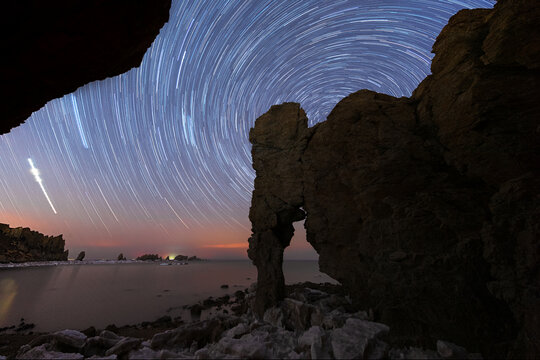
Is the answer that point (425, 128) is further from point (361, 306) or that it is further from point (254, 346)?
point (254, 346)

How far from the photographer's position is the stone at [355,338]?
681cm

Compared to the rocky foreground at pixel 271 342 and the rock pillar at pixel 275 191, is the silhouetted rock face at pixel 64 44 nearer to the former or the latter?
the rocky foreground at pixel 271 342

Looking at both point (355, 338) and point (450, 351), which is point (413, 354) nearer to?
point (450, 351)

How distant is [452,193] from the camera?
8.78 meters

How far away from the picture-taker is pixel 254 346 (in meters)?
7.55

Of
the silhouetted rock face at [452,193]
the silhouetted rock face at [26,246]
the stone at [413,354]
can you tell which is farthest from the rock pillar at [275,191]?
the silhouetted rock face at [26,246]

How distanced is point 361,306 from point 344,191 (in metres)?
5.74

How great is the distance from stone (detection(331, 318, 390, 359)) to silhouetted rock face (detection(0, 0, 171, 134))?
11525 mm

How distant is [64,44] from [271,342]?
11477mm

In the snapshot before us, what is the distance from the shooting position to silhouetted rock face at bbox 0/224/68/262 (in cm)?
10031

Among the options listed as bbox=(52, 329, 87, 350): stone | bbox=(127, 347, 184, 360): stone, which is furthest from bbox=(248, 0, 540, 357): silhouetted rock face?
bbox=(52, 329, 87, 350): stone

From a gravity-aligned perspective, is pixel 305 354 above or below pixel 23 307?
above

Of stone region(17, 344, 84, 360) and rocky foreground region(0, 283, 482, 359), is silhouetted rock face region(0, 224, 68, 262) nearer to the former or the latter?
stone region(17, 344, 84, 360)

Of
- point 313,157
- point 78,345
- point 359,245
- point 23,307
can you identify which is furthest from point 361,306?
point 23,307
